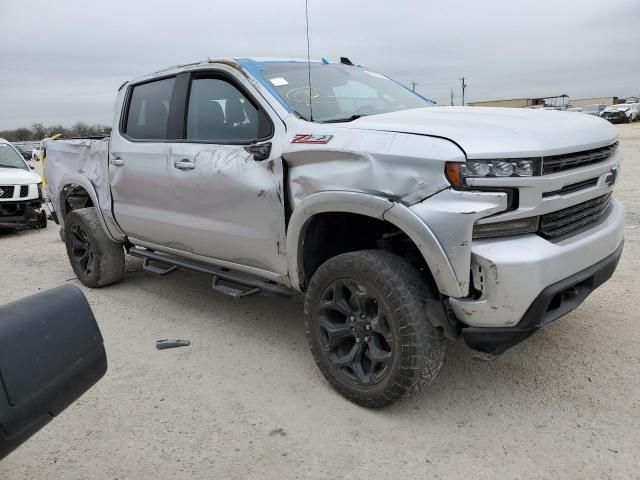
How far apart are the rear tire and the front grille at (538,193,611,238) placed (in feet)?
13.7

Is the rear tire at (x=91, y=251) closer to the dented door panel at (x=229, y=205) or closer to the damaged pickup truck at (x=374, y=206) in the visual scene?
the damaged pickup truck at (x=374, y=206)

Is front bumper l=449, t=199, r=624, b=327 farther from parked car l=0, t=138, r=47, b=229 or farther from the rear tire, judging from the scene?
parked car l=0, t=138, r=47, b=229

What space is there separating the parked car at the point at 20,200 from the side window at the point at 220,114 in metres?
7.15

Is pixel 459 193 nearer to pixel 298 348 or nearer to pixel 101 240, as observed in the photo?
pixel 298 348

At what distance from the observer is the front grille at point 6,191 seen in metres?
9.51

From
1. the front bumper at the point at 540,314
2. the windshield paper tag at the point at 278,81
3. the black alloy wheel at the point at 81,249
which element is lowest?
the black alloy wheel at the point at 81,249

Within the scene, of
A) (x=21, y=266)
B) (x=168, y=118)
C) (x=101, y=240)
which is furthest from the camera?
(x=21, y=266)

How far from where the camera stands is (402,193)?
2570mm

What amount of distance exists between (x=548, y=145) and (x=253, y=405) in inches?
82.5

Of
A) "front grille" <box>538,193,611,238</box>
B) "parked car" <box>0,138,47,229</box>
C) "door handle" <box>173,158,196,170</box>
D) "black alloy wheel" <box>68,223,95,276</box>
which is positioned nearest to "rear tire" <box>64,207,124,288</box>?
"black alloy wheel" <box>68,223,95,276</box>

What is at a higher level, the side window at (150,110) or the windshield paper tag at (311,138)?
the side window at (150,110)

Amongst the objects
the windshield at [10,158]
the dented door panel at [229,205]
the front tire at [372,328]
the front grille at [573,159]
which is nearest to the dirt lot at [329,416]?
the front tire at [372,328]

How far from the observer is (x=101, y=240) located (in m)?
5.25

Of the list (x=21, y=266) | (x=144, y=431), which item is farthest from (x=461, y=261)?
(x=21, y=266)
